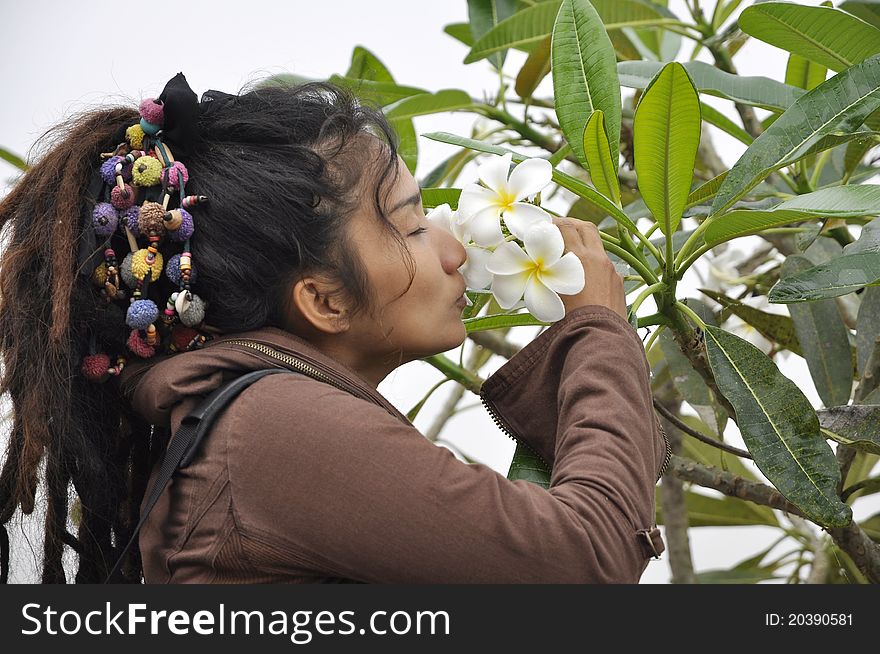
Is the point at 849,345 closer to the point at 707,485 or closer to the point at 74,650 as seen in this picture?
the point at 707,485

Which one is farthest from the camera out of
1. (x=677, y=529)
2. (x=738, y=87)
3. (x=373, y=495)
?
(x=677, y=529)

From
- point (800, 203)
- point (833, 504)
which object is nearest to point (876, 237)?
point (800, 203)

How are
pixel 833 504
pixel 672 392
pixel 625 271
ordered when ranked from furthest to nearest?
pixel 672 392 → pixel 625 271 → pixel 833 504

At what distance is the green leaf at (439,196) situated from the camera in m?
0.92

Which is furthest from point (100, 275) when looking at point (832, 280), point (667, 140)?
point (832, 280)

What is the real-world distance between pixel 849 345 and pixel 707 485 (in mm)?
219

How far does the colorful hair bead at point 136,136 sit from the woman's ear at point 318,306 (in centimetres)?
18

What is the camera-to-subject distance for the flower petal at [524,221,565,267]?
2.53 feet

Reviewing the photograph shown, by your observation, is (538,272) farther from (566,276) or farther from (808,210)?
(808,210)

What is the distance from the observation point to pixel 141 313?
76 cm

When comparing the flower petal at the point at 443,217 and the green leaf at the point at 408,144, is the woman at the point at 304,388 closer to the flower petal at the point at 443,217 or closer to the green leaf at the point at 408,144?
the flower petal at the point at 443,217

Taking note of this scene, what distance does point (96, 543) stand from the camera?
864mm

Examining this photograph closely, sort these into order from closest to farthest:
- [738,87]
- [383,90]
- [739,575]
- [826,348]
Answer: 1. [738,87]
2. [826,348]
3. [383,90]
4. [739,575]

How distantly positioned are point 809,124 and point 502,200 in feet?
0.86
